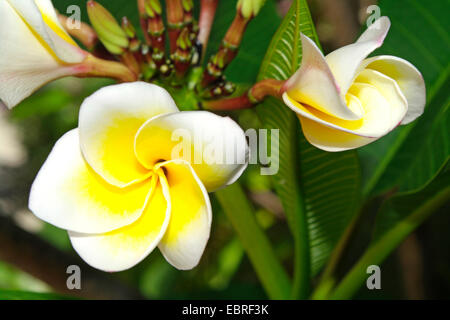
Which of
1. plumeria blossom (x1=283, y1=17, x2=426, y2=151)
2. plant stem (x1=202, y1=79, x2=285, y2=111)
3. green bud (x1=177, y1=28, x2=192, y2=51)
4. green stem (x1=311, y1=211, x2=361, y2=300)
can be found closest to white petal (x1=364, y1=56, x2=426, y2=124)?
plumeria blossom (x1=283, y1=17, x2=426, y2=151)

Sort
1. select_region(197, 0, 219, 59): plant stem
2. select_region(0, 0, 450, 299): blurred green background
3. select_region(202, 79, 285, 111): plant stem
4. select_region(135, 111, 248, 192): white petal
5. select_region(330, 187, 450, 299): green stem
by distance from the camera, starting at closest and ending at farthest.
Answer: select_region(135, 111, 248, 192): white petal
select_region(202, 79, 285, 111): plant stem
select_region(197, 0, 219, 59): plant stem
select_region(330, 187, 450, 299): green stem
select_region(0, 0, 450, 299): blurred green background

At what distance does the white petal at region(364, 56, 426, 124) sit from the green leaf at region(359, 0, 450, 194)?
0.14m

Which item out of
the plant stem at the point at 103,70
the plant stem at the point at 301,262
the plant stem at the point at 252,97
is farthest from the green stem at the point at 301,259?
the plant stem at the point at 103,70

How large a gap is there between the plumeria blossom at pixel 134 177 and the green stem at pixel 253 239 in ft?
0.72

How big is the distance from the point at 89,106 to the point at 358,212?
1.83 ft

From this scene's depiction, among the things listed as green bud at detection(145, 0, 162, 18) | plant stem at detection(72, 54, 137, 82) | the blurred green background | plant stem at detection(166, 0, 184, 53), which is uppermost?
green bud at detection(145, 0, 162, 18)

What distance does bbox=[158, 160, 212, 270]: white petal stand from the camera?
1.76 ft

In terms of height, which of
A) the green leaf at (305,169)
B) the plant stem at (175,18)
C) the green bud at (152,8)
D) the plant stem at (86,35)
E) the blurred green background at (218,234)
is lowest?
the blurred green background at (218,234)

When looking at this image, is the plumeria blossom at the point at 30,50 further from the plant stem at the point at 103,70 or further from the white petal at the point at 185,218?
the white petal at the point at 185,218

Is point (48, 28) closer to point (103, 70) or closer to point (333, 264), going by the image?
point (103, 70)

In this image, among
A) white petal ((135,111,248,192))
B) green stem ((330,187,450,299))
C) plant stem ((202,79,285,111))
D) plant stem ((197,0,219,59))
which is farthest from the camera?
green stem ((330,187,450,299))

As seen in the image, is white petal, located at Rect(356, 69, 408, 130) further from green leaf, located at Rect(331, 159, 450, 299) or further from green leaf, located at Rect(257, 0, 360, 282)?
green leaf, located at Rect(331, 159, 450, 299)

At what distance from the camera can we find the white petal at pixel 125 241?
1.83 feet
